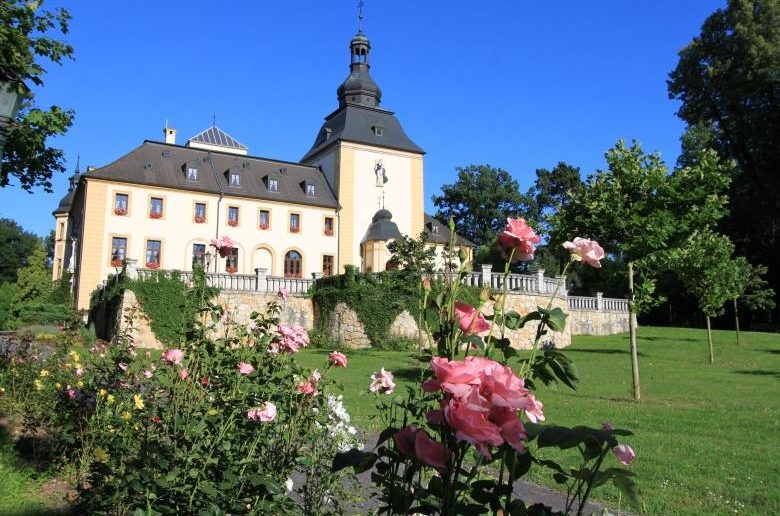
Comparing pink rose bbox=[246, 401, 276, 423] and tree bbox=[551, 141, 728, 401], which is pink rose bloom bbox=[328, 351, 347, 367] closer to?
pink rose bbox=[246, 401, 276, 423]

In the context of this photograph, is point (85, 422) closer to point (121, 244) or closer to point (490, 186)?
point (121, 244)

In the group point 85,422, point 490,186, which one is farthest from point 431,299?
point 490,186

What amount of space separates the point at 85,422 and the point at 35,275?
45384 mm

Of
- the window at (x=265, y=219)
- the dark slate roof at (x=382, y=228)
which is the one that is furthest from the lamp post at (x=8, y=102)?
the window at (x=265, y=219)

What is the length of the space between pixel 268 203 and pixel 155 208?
6907 millimetres

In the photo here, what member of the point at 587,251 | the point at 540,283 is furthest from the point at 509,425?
the point at 540,283

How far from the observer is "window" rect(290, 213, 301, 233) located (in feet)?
132

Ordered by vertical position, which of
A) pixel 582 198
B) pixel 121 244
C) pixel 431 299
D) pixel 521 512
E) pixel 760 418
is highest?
pixel 121 244

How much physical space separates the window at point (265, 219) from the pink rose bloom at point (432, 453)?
38715 mm

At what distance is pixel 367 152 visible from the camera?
42969mm

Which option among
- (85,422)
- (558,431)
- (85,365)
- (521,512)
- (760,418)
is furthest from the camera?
(760,418)

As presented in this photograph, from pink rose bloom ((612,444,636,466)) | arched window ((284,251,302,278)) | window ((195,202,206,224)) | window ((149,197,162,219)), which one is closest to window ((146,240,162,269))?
window ((149,197,162,219))

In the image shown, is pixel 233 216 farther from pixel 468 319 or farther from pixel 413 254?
pixel 468 319

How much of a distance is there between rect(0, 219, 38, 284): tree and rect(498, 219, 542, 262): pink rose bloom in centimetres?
7503
